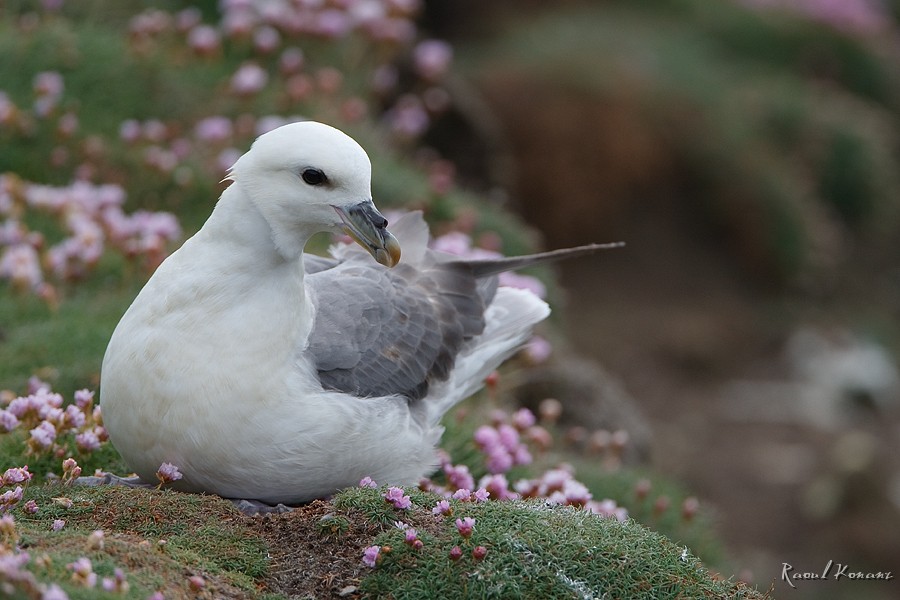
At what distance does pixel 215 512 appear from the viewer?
3.70 metres

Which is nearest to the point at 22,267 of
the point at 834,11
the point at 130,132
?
the point at 130,132

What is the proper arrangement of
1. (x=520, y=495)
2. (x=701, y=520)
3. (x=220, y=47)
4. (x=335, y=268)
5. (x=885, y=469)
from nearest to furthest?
(x=520, y=495)
(x=335, y=268)
(x=701, y=520)
(x=220, y=47)
(x=885, y=469)

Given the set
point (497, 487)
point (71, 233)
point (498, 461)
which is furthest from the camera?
point (71, 233)

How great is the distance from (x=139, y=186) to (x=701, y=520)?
11.2 feet

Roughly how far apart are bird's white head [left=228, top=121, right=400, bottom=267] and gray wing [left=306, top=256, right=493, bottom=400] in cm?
48

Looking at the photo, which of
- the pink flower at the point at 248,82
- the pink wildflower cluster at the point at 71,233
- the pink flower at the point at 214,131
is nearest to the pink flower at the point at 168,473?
the pink wildflower cluster at the point at 71,233

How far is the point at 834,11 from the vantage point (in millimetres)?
14648

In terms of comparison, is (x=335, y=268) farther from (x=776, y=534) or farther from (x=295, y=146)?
(x=776, y=534)

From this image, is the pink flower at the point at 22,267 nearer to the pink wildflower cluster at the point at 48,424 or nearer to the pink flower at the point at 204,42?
the pink wildflower cluster at the point at 48,424

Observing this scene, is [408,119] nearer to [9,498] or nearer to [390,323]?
[390,323]

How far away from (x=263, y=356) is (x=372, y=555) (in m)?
0.78

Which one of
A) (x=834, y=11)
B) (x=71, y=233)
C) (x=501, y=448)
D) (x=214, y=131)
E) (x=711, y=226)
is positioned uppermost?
(x=834, y=11)

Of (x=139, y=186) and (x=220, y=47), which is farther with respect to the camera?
(x=220, y=47)

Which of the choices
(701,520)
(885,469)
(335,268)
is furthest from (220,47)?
(885,469)
